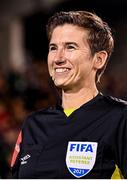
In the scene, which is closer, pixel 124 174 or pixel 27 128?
pixel 124 174

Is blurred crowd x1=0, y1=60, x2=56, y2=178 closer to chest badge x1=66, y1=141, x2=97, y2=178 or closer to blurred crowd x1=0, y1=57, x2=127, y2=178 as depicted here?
blurred crowd x1=0, y1=57, x2=127, y2=178

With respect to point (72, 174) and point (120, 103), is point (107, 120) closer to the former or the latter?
point (120, 103)

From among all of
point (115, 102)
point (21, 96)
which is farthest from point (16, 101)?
point (115, 102)

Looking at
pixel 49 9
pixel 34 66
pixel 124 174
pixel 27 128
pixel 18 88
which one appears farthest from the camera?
pixel 49 9

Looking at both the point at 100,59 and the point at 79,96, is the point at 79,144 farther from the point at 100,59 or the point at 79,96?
the point at 100,59

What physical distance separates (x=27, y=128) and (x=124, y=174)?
54cm

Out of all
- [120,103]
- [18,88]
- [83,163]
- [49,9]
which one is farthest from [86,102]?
[49,9]

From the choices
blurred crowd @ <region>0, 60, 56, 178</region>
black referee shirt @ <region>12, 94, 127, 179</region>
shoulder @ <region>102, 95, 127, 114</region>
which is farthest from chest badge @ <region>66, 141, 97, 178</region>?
blurred crowd @ <region>0, 60, 56, 178</region>

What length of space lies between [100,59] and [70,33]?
18 centimetres

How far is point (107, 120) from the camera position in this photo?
230 centimetres

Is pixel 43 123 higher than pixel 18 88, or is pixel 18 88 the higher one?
pixel 43 123

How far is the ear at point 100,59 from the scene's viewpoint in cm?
246

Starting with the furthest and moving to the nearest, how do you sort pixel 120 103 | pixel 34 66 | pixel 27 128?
pixel 34 66
pixel 27 128
pixel 120 103

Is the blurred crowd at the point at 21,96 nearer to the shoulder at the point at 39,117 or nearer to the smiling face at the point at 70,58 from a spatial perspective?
the shoulder at the point at 39,117
